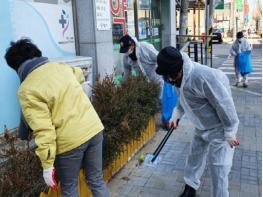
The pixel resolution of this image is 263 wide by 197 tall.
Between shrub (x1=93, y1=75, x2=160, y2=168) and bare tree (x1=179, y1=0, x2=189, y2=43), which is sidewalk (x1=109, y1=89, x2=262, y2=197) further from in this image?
bare tree (x1=179, y1=0, x2=189, y2=43)

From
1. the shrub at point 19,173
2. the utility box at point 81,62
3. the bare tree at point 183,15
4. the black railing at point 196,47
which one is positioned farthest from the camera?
the bare tree at point 183,15

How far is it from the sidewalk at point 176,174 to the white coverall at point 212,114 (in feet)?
2.13

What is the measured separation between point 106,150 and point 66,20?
2748mm

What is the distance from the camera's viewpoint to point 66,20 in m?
5.41

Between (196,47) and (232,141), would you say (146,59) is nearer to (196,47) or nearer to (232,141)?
(232,141)

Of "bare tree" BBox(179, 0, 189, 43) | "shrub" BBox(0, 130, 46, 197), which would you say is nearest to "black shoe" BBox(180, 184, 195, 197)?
"shrub" BBox(0, 130, 46, 197)

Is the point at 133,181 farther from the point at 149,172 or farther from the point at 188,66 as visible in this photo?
the point at 188,66

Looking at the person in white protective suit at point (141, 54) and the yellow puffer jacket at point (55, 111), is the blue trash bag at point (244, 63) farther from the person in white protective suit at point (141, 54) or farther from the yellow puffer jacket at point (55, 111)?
the yellow puffer jacket at point (55, 111)

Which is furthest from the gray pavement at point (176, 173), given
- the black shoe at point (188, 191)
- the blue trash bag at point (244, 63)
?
the blue trash bag at point (244, 63)

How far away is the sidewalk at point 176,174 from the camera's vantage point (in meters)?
3.69

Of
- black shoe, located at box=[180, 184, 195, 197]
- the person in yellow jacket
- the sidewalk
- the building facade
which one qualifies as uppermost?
the building facade

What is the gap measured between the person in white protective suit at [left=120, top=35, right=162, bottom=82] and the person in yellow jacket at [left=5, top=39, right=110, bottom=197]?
307cm

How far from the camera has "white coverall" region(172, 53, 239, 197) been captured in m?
2.74

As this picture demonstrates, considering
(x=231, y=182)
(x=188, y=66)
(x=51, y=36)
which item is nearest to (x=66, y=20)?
(x=51, y=36)
